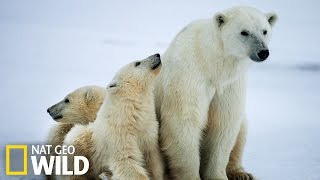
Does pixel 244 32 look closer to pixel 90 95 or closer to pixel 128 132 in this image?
pixel 128 132

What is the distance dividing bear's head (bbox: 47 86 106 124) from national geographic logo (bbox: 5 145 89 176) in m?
0.34

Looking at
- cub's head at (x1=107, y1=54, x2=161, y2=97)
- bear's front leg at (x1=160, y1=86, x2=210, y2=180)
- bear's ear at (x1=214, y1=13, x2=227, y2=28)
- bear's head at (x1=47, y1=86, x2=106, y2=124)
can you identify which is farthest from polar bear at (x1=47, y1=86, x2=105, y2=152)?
bear's ear at (x1=214, y1=13, x2=227, y2=28)

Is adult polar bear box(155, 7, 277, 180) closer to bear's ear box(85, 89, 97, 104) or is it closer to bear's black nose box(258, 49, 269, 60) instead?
bear's black nose box(258, 49, 269, 60)

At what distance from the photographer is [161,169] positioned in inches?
259

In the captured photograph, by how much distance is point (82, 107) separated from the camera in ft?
23.4

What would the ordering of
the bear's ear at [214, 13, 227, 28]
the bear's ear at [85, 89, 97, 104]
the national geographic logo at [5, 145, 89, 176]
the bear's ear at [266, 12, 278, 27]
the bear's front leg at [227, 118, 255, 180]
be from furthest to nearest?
the bear's front leg at [227, 118, 255, 180], the bear's ear at [85, 89, 97, 104], the bear's ear at [266, 12, 278, 27], the national geographic logo at [5, 145, 89, 176], the bear's ear at [214, 13, 227, 28]

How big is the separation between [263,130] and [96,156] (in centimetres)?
448

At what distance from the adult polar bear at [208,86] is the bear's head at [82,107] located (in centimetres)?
71

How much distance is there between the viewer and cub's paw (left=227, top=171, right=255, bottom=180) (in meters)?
7.18

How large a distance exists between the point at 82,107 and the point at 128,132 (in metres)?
0.98

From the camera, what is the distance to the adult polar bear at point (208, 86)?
6.37 m

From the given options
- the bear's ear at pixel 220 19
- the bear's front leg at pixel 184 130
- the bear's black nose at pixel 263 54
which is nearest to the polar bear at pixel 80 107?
the bear's front leg at pixel 184 130

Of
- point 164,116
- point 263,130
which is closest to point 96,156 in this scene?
point 164,116

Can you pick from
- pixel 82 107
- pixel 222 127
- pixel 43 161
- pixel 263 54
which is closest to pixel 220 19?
pixel 263 54
